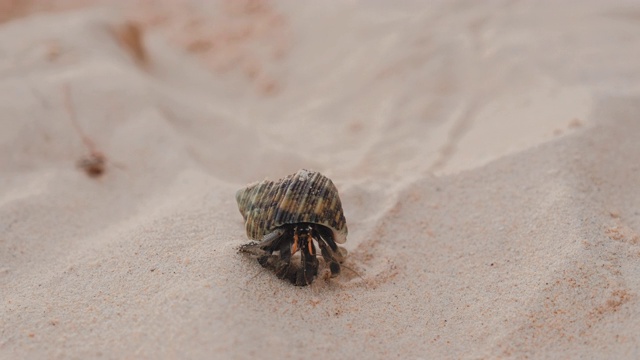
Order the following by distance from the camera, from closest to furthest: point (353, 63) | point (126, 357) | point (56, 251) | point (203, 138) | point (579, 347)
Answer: point (126, 357) → point (579, 347) → point (56, 251) → point (203, 138) → point (353, 63)

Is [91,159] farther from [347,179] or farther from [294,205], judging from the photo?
[294,205]

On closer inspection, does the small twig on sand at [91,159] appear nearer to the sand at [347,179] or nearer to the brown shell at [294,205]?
the sand at [347,179]

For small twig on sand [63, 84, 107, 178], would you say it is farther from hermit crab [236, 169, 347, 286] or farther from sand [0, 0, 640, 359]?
hermit crab [236, 169, 347, 286]

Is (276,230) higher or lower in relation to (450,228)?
higher

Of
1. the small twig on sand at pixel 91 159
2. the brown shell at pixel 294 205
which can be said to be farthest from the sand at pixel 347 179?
the brown shell at pixel 294 205

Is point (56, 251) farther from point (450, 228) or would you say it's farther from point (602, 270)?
point (602, 270)

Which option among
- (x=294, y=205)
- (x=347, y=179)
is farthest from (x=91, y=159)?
(x=294, y=205)

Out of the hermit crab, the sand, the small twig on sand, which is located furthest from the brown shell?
the small twig on sand

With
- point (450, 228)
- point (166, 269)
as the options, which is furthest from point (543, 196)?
point (166, 269)
